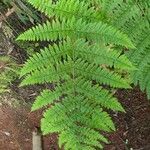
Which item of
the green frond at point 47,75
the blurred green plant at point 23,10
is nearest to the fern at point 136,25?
the green frond at point 47,75

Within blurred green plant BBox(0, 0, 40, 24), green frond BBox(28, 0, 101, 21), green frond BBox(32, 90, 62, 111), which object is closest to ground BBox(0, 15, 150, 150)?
blurred green plant BBox(0, 0, 40, 24)

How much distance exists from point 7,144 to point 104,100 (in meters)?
1.97

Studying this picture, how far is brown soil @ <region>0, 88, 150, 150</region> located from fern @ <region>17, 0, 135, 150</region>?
156 cm

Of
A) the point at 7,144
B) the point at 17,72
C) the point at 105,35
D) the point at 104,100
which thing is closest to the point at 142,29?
the point at 105,35

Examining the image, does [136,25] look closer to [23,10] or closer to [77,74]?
[77,74]

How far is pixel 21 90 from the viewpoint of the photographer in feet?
16.6

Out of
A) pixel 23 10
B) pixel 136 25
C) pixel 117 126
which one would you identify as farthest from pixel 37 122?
pixel 136 25

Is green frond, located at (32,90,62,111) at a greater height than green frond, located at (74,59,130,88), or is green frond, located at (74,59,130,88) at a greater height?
green frond, located at (74,59,130,88)

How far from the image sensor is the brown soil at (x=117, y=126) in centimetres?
486

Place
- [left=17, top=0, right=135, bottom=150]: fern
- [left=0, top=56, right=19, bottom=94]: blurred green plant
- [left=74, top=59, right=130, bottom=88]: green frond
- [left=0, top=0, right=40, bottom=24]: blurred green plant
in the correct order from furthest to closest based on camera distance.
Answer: [left=0, top=0, right=40, bottom=24]: blurred green plant
[left=0, top=56, right=19, bottom=94]: blurred green plant
[left=74, top=59, right=130, bottom=88]: green frond
[left=17, top=0, right=135, bottom=150]: fern

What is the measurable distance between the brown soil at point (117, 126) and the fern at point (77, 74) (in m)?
1.56

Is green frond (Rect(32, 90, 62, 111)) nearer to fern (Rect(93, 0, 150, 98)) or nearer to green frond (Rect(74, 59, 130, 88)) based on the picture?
green frond (Rect(74, 59, 130, 88))

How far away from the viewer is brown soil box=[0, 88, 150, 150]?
4.86 metres

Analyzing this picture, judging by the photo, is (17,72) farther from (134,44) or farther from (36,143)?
(134,44)
